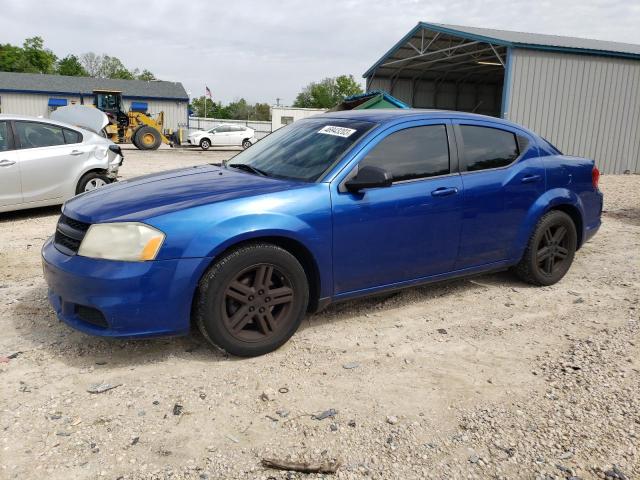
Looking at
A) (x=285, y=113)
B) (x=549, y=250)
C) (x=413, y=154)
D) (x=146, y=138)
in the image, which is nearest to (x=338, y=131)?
(x=413, y=154)

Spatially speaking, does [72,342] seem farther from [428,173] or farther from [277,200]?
[428,173]

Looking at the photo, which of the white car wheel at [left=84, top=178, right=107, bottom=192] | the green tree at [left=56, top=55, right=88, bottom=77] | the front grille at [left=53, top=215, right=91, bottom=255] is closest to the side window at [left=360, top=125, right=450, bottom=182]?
the front grille at [left=53, top=215, right=91, bottom=255]

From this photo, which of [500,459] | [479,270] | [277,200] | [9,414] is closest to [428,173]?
[479,270]

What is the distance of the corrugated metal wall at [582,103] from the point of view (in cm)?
1608

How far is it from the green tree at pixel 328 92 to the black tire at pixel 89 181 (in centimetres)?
6304

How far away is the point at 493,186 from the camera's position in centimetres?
450

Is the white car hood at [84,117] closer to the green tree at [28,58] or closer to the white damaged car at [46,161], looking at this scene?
the white damaged car at [46,161]

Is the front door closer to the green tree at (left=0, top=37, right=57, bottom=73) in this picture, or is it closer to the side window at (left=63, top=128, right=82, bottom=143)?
the side window at (left=63, top=128, right=82, bottom=143)

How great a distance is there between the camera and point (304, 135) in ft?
14.5

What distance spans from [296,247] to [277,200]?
346 millimetres

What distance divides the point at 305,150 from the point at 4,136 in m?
5.31

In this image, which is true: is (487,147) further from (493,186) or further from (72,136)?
(72,136)

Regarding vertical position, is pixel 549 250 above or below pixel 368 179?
below

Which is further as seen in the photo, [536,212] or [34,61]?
[34,61]
